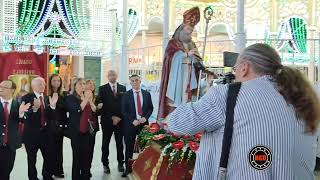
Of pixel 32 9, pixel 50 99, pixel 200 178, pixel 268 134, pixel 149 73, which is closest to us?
pixel 268 134

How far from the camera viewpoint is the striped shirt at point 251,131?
5.66 feet

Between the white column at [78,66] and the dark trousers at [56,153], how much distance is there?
879 cm

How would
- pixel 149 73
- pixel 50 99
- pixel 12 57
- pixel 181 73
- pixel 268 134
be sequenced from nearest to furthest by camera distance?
1. pixel 268 134
2. pixel 181 73
3. pixel 50 99
4. pixel 12 57
5. pixel 149 73

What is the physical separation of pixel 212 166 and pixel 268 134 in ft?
0.83

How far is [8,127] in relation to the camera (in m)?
4.84

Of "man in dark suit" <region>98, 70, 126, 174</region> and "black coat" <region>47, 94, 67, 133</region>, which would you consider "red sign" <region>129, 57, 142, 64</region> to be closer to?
"man in dark suit" <region>98, 70, 126, 174</region>

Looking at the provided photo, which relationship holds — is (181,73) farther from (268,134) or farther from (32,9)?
(32,9)

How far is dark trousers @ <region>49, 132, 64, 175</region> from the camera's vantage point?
6.13m

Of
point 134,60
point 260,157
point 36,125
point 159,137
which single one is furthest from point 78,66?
point 260,157

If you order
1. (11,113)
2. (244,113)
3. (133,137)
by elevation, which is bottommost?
(133,137)

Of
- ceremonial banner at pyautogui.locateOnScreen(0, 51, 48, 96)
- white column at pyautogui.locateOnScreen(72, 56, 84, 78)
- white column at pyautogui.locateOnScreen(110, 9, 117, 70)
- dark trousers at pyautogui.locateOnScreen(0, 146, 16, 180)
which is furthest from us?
white column at pyautogui.locateOnScreen(72, 56, 84, 78)

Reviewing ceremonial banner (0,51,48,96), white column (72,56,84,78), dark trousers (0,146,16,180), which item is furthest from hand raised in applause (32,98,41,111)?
white column (72,56,84,78)

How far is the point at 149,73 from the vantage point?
354 inches

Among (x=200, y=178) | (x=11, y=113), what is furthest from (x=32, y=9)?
(x=200, y=178)
